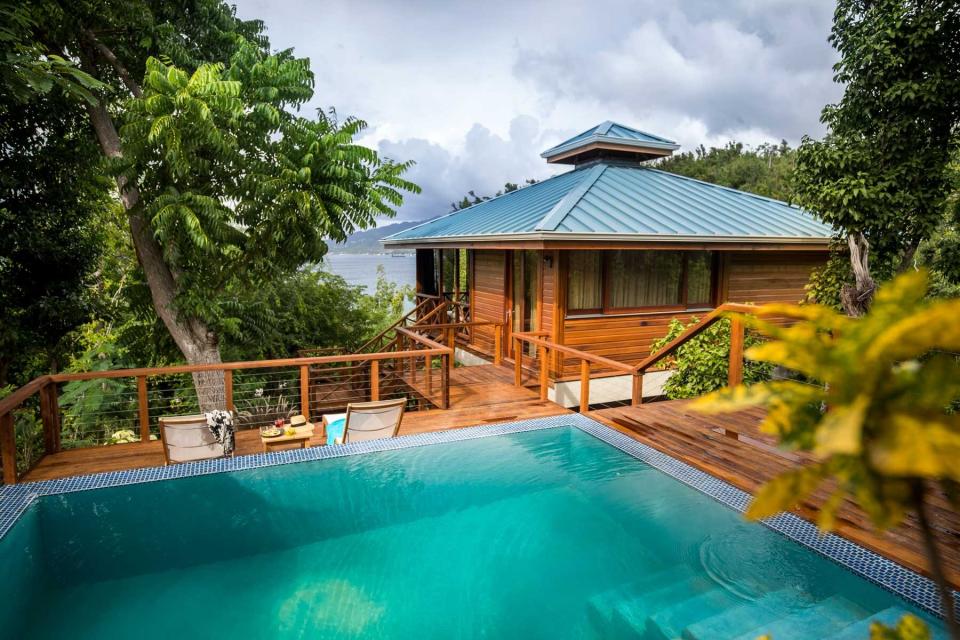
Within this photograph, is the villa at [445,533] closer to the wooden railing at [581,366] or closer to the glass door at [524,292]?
the wooden railing at [581,366]

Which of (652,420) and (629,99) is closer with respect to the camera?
(652,420)

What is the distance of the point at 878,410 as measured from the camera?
1.26 m

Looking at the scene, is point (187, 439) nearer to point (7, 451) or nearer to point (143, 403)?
point (143, 403)

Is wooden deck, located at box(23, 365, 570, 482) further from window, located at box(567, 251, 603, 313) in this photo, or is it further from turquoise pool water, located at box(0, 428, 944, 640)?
window, located at box(567, 251, 603, 313)

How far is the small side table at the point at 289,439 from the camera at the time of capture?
6.41 metres

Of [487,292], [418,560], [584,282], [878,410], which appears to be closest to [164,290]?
[487,292]

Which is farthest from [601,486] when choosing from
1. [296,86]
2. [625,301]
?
[296,86]

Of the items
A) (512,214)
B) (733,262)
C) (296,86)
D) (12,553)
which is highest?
(296,86)

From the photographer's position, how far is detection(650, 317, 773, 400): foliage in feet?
28.5

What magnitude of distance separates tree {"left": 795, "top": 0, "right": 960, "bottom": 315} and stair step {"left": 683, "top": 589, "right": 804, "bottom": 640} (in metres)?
6.94

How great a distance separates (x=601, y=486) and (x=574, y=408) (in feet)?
17.7

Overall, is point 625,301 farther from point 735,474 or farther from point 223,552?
point 223,552

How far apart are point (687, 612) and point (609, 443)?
2.42m

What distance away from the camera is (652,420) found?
21.5 ft
